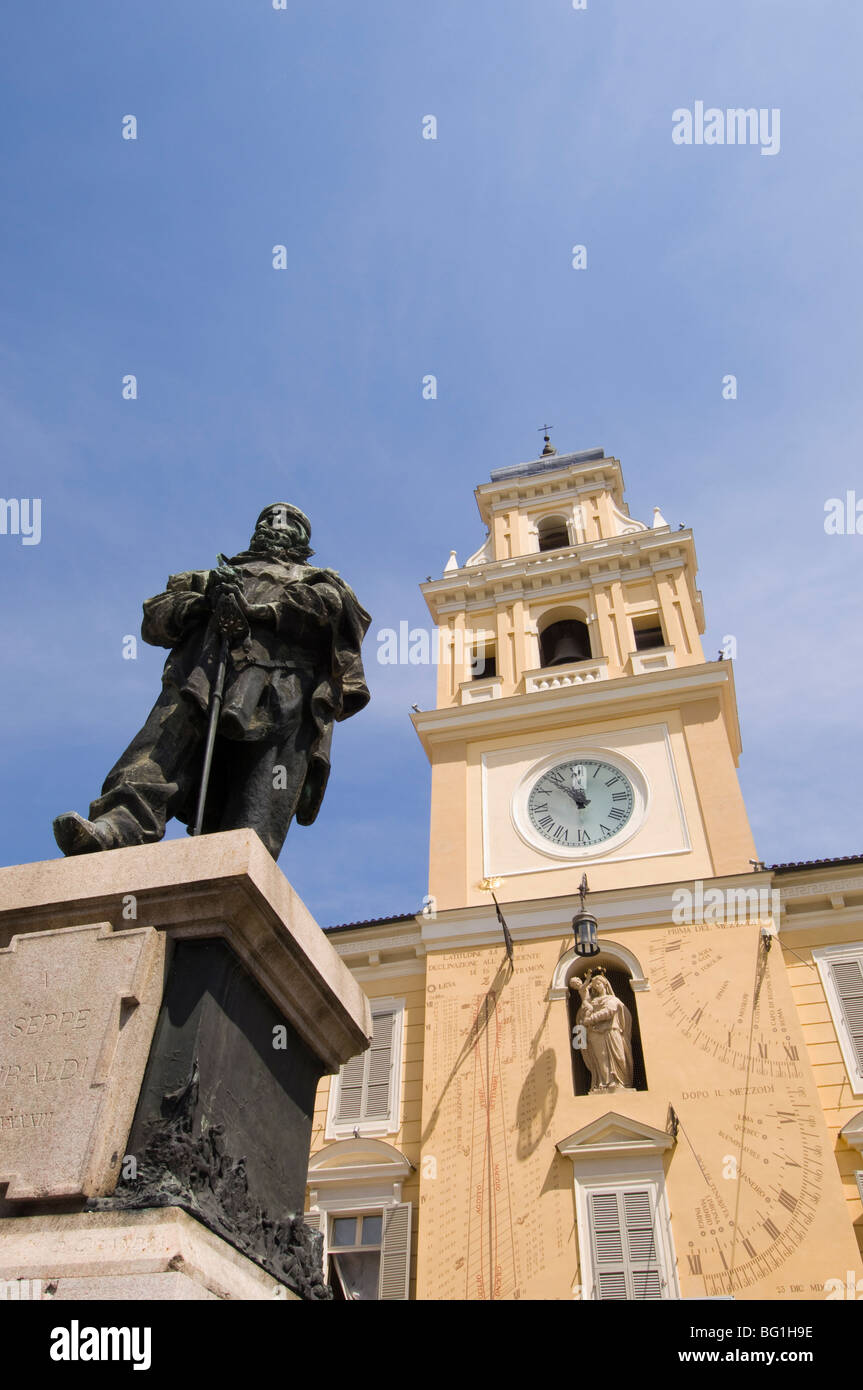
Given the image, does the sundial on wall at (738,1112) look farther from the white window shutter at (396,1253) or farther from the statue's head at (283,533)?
the statue's head at (283,533)

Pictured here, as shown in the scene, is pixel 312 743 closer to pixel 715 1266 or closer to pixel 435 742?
pixel 715 1266

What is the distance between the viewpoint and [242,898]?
3.23 metres

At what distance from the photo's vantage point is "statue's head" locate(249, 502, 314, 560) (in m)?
5.21

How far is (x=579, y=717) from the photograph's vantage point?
17781 mm

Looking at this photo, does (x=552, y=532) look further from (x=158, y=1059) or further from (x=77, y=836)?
(x=158, y=1059)

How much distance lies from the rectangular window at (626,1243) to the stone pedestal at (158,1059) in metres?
9.66

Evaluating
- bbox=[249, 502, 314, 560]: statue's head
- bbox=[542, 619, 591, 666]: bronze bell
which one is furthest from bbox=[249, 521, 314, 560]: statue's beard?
bbox=[542, 619, 591, 666]: bronze bell

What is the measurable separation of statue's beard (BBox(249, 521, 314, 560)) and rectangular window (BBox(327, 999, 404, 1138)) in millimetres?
9873

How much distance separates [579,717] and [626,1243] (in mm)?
8431

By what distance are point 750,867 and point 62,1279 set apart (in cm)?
1374

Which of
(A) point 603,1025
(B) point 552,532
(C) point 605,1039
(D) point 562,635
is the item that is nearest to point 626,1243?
(C) point 605,1039

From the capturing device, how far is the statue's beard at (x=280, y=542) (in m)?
5.18

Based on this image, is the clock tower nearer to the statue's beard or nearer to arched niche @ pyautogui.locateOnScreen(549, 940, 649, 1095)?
arched niche @ pyautogui.locateOnScreen(549, 940, 649, 1095)

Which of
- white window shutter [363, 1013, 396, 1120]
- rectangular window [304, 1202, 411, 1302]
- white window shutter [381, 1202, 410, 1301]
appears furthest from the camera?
white window shutter [363, 1013, 396, 1120]
